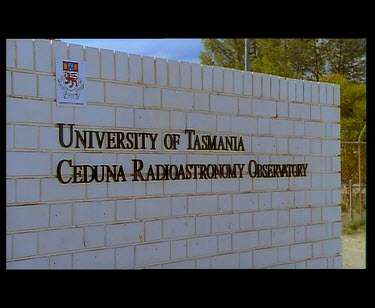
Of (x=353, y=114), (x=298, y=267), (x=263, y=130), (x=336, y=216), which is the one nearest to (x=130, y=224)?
(x=263, y=130)

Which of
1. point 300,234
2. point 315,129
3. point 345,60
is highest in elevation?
point 345,60

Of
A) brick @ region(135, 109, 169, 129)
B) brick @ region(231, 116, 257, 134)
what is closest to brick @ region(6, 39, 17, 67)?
brick @ region(135, 109, 169, 129)

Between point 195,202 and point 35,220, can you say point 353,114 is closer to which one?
point 195,202

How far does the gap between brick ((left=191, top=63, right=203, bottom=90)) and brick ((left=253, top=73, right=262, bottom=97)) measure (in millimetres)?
681

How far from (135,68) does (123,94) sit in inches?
10.3

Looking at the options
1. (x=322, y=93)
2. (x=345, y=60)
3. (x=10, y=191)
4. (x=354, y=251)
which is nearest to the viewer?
(x=10, y=191)

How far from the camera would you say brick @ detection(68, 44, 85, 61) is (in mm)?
3604

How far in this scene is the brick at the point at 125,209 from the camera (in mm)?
3832

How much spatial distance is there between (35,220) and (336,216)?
3.56 metres

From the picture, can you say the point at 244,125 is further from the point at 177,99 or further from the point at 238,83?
the point at 177,99

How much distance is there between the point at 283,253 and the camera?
4.94m

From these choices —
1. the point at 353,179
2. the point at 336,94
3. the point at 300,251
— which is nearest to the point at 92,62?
the point at 300,251

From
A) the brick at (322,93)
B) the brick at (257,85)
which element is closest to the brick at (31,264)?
the brick at (257,85)

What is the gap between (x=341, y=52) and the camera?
12773 mm
